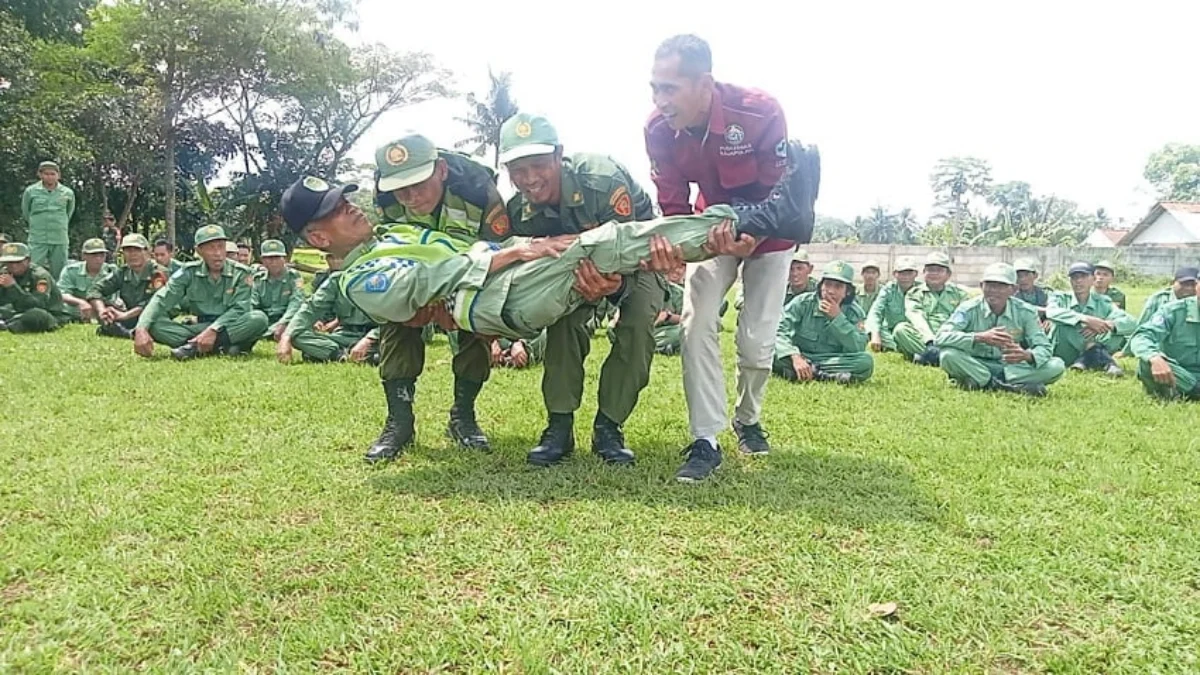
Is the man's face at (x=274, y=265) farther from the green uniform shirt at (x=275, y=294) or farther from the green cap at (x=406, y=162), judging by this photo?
the green cap at (x=406, y=162)

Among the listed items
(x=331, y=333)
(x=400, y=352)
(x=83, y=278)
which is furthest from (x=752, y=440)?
(x=83, y=278)

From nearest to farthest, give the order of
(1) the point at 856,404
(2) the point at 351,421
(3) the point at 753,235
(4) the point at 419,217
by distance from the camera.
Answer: (3) the point at 753,235 → (4) the point at 419,217 → (2) the point at 351,421 → (1) the point at 856,404

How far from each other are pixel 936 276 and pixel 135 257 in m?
8.65

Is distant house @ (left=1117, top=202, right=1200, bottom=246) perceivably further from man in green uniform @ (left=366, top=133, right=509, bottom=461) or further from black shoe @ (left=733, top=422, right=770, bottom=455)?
man in green uniform @ (left=366, top=133, right=509, bottom=461)

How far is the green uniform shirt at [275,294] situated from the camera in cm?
859

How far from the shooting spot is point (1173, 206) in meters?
42.2

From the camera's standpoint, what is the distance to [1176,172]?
58.1 metres

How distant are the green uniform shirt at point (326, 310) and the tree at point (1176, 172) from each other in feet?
205

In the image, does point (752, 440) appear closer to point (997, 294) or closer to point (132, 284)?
point (997, 294)

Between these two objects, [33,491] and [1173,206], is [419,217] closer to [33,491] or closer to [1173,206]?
[33,491]

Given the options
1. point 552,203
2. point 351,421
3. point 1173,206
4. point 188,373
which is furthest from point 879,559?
point 1173,206

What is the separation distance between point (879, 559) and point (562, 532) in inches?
40.5

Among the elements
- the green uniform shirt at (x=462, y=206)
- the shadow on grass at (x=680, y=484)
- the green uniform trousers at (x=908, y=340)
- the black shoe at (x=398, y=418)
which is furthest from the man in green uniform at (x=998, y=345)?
the black shoe at (x=398, y=418)

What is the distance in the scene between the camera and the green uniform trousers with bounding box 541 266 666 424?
3.86 metres
